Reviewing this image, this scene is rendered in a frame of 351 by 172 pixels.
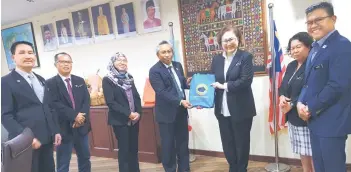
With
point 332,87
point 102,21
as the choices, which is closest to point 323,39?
point 332,87

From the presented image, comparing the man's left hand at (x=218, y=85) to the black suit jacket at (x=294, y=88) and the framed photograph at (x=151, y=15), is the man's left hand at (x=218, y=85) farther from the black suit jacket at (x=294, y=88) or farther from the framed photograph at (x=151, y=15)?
the framed photograph at (x=151, y=15)

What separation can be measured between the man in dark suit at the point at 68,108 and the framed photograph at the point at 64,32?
6.53ft

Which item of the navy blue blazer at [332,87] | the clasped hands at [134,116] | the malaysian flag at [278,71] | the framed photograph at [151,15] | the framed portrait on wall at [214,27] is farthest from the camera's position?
the framed photograph at [151,15]

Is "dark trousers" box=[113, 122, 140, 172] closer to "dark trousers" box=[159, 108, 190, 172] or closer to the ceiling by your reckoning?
"dark trousers" box=[159, 108, 190, 172]

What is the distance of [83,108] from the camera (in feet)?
7.68

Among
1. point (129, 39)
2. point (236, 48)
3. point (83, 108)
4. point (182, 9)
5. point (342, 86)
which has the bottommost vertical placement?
point (83, 108)

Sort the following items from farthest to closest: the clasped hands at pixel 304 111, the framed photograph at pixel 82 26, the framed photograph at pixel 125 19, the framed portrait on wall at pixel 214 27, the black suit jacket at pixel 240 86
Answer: the framed photograph at pixel 82 26 < the framed photograph at pixel 125 19 < the framed portrait on wall at pixel 214 27 < the black suit jacket at pixel 240 86 < the clasped hands at pixel 304 111

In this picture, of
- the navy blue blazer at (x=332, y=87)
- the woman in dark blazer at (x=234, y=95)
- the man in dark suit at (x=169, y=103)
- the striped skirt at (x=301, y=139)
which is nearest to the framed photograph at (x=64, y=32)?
the man in dark suit at (x=169, y=103)

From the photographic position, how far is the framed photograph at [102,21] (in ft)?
12.0

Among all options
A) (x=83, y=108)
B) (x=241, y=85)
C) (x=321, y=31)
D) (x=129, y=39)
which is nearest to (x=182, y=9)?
(x=129, y=39)

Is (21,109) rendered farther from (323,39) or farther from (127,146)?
(323,39)

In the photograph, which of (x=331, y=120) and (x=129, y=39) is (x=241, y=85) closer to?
(x=331, y=120)

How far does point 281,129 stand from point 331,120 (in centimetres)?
133

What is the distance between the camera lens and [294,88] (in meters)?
1.87
